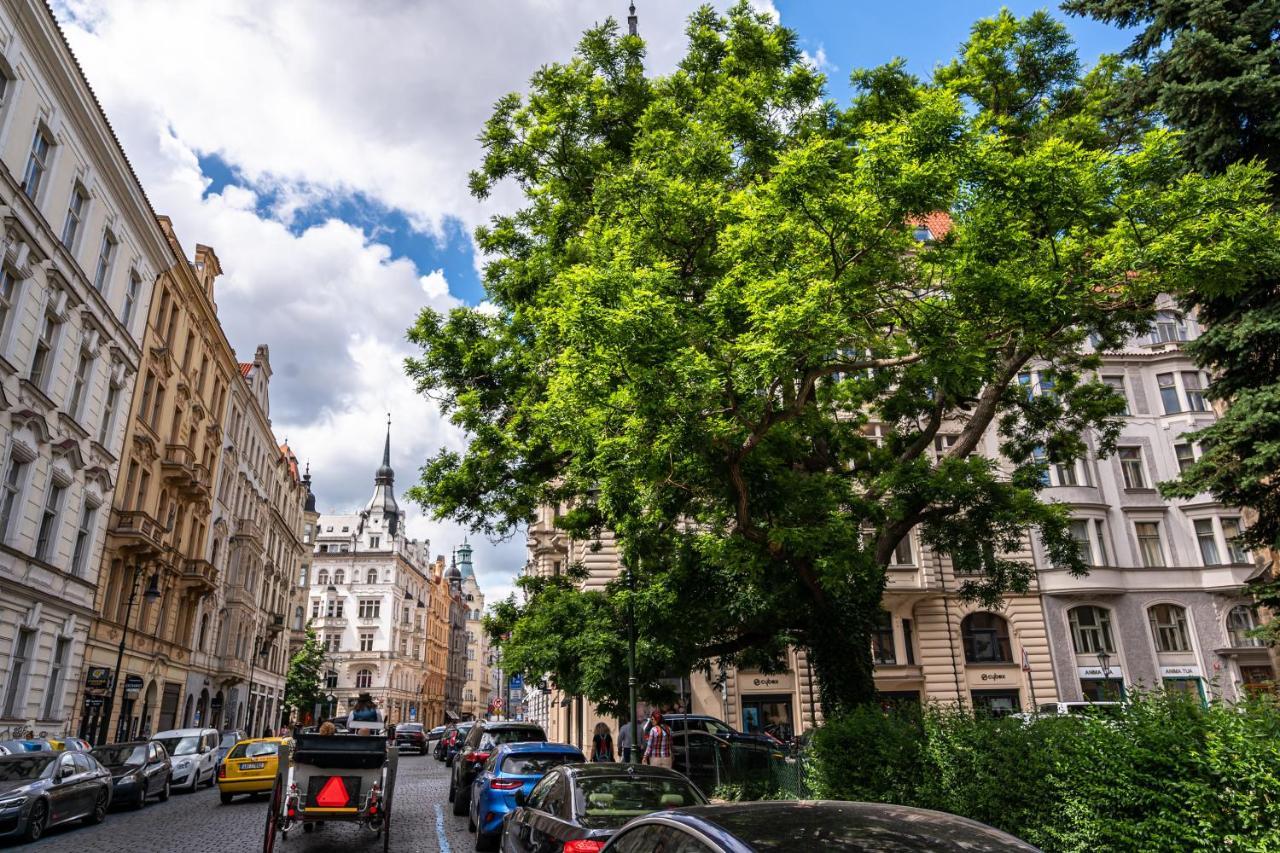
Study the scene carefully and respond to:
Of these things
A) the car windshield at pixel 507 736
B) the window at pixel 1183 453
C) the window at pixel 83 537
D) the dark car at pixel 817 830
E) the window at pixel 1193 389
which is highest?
the window at pixel 1193 389

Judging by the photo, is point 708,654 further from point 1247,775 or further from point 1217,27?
point 1217,27

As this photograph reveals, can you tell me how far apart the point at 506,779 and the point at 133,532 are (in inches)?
886

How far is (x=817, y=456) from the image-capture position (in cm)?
1644

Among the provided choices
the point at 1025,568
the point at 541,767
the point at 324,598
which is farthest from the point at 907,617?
the point at 324,598

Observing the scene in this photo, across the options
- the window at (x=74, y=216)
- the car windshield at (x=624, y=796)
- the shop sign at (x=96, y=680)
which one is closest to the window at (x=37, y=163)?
the window at (x=74, y=216)

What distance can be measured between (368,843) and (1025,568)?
Result: 13762mm

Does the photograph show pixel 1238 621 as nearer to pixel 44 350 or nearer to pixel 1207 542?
pixel 1207 542

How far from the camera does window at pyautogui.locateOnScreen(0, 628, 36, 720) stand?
69.6 ft

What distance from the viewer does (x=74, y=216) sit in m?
24.6

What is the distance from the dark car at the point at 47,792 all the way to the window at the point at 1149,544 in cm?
3896

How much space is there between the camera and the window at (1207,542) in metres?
Result: 35.8

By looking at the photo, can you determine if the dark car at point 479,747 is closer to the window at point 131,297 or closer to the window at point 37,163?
the window at point 37,163

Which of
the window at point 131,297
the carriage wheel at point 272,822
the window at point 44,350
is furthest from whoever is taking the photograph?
the window at point 131,297

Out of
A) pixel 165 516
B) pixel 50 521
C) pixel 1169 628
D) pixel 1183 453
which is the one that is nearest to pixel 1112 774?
pixel 50 521
